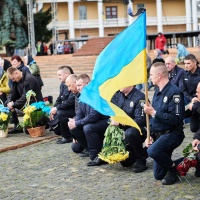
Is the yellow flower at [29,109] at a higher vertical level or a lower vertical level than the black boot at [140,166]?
higher

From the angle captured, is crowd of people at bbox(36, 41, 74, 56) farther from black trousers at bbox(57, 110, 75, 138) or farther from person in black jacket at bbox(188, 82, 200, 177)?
person in black jacket at bbox(188, 82, 200, 177)

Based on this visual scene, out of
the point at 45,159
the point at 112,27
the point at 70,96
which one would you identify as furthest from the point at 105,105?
the point at 112,27

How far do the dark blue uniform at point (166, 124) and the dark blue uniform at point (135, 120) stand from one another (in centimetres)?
69

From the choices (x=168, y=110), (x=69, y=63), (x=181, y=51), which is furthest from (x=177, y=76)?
(x=69, y=63)

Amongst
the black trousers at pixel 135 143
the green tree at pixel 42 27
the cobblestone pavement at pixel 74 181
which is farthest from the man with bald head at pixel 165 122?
the green tree at pixel 42 27

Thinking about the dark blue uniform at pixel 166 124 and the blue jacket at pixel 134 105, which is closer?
the dark blue uniform at pixel 166 124

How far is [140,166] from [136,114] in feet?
2.33

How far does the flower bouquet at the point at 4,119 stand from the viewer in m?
11.8

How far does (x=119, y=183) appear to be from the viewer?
25.4 feet

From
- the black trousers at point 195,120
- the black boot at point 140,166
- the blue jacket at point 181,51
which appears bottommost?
the black boot at point 140,166

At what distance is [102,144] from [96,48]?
2989cm

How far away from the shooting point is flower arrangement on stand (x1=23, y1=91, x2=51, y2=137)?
11.6 meters

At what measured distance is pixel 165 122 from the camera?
7176 millimetres

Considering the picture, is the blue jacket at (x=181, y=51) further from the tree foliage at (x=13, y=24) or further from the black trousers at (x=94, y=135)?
the tree foliage at (x=13, y=24)
